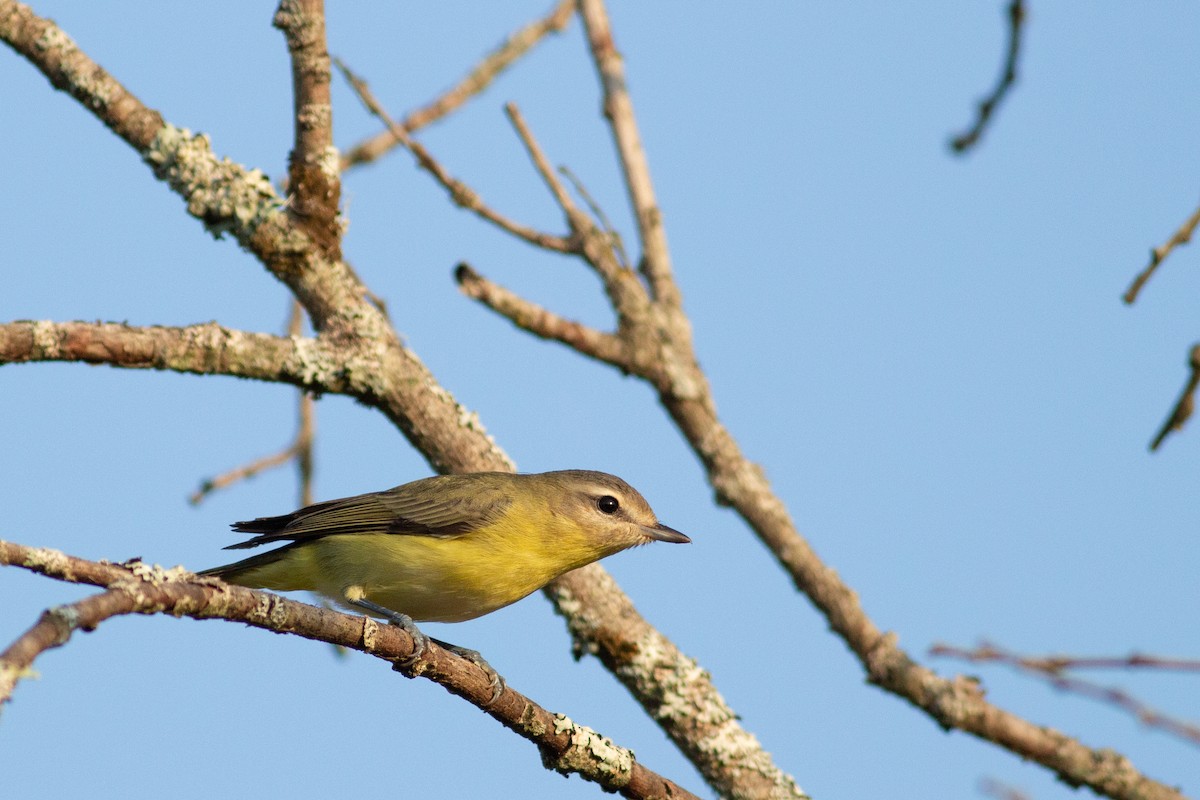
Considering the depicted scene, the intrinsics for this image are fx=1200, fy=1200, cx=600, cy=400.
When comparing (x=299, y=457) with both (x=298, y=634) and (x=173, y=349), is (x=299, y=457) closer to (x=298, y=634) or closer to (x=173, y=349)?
(x=173, y=349)

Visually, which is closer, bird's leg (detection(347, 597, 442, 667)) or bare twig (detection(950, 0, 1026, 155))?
bird's leg (detection(347, 597, 442, 667))

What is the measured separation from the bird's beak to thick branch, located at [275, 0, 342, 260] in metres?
2.38

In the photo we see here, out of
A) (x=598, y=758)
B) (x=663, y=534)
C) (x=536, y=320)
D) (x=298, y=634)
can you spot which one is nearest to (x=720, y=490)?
(x=663, y=534)

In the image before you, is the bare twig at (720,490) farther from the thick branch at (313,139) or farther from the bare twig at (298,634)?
the bare twig at (298,634)

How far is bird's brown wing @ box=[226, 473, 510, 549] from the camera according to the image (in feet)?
19.8

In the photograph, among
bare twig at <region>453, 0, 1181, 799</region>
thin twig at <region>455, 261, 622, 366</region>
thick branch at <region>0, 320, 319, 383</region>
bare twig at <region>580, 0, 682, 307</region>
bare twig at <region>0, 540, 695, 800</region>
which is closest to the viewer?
bare twig at <region>0, 540, 695, 800</region>

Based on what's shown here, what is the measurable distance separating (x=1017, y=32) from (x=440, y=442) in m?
3.39

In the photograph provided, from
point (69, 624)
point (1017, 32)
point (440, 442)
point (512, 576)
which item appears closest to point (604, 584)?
point (512, 576)

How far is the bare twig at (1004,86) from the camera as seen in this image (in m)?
5.24

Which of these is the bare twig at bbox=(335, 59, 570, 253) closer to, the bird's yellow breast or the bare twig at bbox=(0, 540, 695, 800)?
the bird's yellow breast

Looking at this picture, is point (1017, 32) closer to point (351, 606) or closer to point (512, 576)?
point (512, 576)

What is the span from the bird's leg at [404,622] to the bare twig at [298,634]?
0.03 metres

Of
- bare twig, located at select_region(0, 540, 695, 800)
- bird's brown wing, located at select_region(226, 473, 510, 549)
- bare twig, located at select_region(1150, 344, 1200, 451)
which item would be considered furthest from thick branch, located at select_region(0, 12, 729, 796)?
bare twig, located at select_region(1150, 344, 1200, 451)

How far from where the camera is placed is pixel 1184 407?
13.2ft
